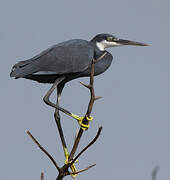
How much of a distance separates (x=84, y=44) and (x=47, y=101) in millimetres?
632

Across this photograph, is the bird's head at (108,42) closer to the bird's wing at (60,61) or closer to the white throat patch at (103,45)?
the white throat patch at (103,45)

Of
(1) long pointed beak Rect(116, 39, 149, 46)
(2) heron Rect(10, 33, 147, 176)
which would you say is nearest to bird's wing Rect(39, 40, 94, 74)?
(2) heron Rect(10, 33, 147, 176)

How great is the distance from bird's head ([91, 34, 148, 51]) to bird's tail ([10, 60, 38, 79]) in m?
0.62

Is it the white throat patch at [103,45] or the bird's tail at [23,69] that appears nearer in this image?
the bird's tail at [23,69]

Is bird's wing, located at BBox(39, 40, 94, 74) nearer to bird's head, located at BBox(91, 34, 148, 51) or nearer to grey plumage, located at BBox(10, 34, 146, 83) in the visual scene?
grey plumage, located at BBox(10, 34, 146, 83)

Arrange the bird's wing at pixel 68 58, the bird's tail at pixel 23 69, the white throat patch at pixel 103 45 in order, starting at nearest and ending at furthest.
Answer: the bird's tail at pixel 23 69, the bird's wing at pixel 68 58, the white throat patch at pixel 103 45

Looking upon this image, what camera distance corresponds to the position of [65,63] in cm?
346

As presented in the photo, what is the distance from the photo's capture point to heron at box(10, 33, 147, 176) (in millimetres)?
3379

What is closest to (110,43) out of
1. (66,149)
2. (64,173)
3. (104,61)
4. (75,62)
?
(104,61)

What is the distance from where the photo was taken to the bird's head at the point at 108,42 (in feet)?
12.0

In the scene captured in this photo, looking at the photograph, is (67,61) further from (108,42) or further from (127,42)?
(127,42)

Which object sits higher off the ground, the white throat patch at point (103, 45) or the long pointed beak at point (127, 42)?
the white throat patch at point (103, 45)

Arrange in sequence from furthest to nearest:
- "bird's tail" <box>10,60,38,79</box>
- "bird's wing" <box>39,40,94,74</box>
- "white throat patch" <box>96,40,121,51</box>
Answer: "white throat patch" <box>96,40,121,51</box> < "bird's wing" <box>39,40,94,74</box> < "bird's tail" <box>10,60,38,79</box>

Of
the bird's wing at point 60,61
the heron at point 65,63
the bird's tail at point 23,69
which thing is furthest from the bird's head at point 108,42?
the bird's tail at point 23,69
